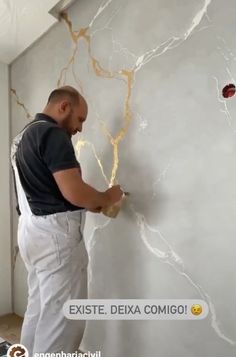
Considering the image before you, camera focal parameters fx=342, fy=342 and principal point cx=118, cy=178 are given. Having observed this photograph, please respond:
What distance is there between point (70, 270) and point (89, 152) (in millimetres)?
574

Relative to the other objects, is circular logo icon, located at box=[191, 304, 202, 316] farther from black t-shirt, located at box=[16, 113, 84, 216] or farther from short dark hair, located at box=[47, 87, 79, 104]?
short dark hair, located at box=[47, 87, 79, 104]

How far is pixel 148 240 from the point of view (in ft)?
4.17

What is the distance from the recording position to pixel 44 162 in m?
1.11

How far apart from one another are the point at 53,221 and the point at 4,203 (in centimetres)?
96

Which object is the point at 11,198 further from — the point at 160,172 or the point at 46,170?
the point at 160,172

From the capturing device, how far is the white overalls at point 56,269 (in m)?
1.12

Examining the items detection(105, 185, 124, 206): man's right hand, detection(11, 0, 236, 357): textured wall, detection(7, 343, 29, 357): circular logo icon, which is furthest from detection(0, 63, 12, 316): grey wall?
detection(105, 185, 124, 206): man's right hand

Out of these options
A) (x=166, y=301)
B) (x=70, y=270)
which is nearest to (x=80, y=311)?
(x=70, y=270)

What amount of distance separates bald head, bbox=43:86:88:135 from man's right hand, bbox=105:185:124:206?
26 cm

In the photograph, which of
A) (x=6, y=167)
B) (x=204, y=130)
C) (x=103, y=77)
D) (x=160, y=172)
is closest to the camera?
(x=204, y=130)

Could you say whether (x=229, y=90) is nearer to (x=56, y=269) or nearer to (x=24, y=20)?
(x=56, y=269)

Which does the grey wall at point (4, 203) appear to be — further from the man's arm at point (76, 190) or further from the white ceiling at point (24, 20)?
the man's arm at point (76, 190)

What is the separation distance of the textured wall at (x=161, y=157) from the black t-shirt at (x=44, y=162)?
297 millimetres

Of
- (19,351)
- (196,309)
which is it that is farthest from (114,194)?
(19,351)
